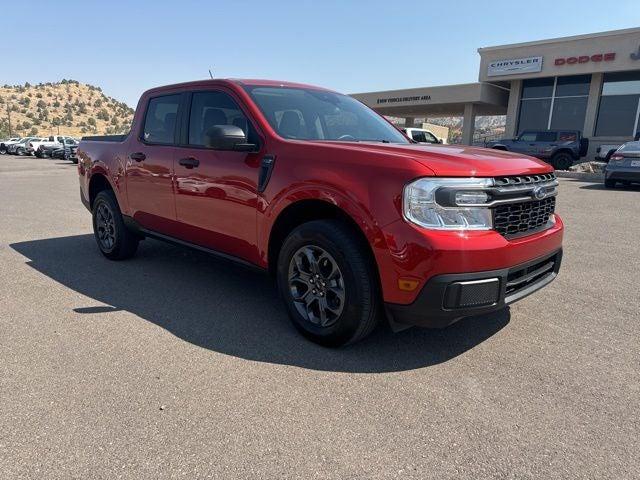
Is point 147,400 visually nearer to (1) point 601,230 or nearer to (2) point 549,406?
(2) point 549,406

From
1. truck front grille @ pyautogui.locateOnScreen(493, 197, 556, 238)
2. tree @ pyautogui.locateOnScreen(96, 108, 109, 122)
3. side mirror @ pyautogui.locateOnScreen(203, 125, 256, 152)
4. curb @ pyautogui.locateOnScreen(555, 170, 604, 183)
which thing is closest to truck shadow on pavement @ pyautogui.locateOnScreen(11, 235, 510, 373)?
truck front grille @ pyautogui.locateOnScreen(493, 197, 556, 238)

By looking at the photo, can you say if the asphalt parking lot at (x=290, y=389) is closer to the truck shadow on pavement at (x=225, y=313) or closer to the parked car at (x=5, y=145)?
the truck shadow on pavement at (x=225, y=313)

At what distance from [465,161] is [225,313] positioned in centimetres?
227

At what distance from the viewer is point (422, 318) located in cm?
288

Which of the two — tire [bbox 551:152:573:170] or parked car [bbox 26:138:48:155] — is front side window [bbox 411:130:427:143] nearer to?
tire [bbox 551:152:573:170]

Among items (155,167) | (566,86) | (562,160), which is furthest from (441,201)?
(566,86)

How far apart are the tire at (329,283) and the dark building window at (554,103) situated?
28.4 m

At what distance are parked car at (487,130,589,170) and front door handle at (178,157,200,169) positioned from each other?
1953 cm

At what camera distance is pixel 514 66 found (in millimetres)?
28641

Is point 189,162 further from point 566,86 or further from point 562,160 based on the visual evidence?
point 566,86

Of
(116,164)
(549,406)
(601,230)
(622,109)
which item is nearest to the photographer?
(549,406)

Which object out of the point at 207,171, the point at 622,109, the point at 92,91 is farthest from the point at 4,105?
the point at 207,171

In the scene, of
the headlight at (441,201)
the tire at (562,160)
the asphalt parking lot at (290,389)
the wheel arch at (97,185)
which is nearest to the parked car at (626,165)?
the tire at (562,160)

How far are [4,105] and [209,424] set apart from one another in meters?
92.6
